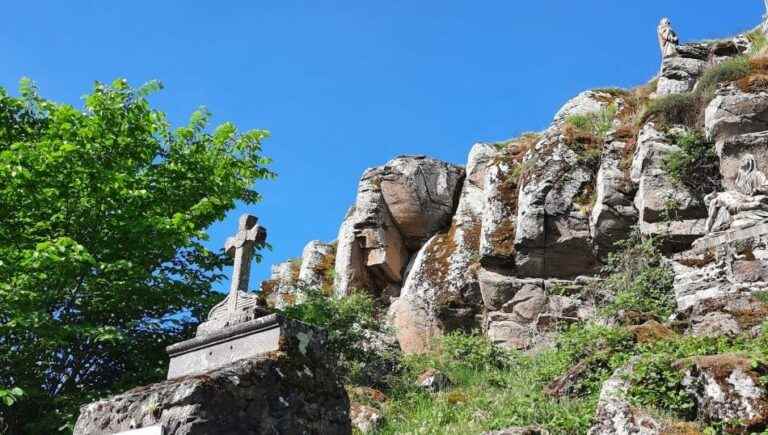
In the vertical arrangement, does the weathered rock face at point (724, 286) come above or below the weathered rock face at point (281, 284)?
below

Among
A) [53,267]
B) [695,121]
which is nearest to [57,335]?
[53,267]

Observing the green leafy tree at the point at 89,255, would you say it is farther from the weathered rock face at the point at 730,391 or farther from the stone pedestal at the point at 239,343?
the weathered rock face at the point at 730,391

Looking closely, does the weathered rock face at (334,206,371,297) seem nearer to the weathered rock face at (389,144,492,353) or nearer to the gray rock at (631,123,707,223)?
the weathered rock face at (389,144,492,353)

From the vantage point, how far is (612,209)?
15.8m

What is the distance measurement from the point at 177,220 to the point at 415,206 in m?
10.3

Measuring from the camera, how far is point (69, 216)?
1027 cm

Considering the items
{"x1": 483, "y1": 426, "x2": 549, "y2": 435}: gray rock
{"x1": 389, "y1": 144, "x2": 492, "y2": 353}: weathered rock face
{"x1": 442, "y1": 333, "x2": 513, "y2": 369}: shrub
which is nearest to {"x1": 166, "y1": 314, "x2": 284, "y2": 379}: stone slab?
{"x1": 483, "y1": 426, "x2": 549, "y2": 435}: gray rock

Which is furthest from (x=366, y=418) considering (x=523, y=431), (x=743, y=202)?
(x=743, y=202)

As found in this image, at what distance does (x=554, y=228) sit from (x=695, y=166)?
300 centimetres

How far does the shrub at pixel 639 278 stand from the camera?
43.0 feet

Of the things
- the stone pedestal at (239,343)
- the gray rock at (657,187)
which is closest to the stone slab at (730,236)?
the gray rock at (657,187)

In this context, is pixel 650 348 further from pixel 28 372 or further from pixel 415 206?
pixel 415 206

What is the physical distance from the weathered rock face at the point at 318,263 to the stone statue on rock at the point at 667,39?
1023cm

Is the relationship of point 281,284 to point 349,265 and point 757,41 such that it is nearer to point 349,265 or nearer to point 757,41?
point 349,265
